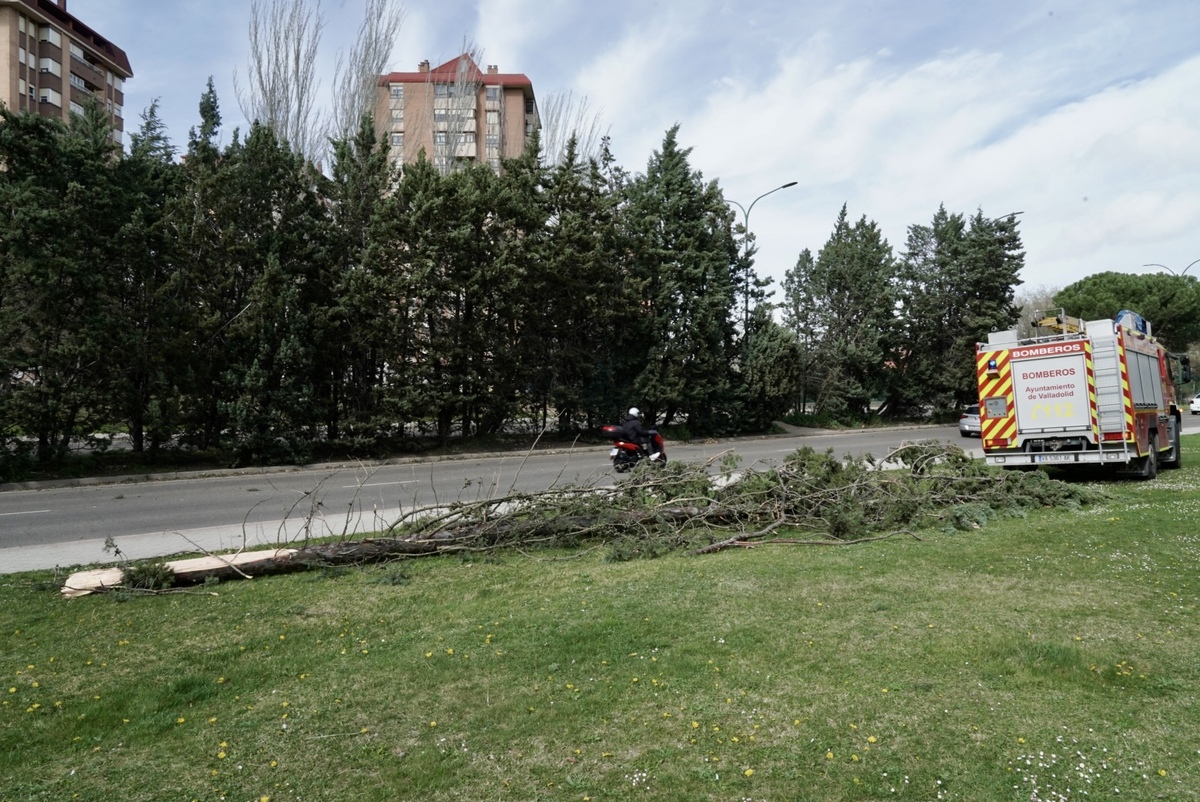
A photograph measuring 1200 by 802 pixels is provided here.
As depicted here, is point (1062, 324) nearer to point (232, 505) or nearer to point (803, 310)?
point (232, 505)

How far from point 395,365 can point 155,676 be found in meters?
18.1

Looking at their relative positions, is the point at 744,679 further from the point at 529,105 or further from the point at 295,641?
the point at 529,105

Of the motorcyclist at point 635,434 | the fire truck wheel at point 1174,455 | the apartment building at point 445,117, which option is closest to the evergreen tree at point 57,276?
the motorcyclist at point 635,434

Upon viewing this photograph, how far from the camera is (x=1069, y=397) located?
45.6 ft

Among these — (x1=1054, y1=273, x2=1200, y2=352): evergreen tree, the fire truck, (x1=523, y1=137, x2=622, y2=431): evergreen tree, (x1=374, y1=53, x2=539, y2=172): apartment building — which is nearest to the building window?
(x1=374, y1=53, x2=539, y2=172): apartment building

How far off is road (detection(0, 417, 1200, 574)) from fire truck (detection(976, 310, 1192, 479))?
2.16 metres

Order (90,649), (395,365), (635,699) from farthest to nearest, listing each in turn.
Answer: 1. (395,365)
2. (90,649)
3. (635,699)

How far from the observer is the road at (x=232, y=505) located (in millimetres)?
9352

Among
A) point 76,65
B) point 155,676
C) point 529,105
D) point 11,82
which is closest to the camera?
point 155,676

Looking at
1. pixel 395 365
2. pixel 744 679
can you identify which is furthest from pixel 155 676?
pixel 395 365

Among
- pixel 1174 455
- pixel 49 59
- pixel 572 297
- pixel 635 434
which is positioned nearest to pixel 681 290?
pixel 572 297

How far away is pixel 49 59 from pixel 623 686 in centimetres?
6445

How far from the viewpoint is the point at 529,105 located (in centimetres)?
6706

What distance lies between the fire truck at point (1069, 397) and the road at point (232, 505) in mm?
2162
